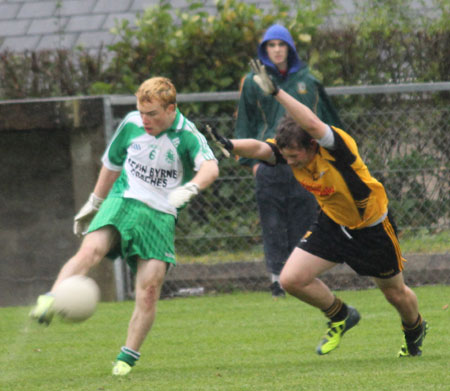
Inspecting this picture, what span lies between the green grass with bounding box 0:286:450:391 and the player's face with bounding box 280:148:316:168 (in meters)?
1.10

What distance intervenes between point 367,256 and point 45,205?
4.11 meters

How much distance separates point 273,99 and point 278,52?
380mm

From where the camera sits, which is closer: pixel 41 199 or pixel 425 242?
pixel 425 242

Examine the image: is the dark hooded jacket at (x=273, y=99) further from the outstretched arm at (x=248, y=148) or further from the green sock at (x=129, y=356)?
the green sock at (x=129, y=356)

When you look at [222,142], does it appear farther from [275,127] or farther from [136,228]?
[275,127]

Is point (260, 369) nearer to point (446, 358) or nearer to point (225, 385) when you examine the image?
point (225, 385)

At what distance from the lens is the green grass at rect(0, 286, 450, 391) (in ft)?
16.5

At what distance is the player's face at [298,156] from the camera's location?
5.43 m

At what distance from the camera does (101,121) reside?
28.9ft

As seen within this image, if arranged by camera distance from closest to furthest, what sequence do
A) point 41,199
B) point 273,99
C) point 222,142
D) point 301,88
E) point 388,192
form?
point 222,142 → point 301,88 → point 273,99 → point 388,192 → point 41,199

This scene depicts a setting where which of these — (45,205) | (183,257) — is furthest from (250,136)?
(45,205)

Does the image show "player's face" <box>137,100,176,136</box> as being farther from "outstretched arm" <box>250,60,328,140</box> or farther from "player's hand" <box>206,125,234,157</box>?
"outstretched arm" <box>250,60,328,140</box>

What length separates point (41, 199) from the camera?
29.5 feet

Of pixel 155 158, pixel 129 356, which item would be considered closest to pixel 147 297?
pixel 129 356
